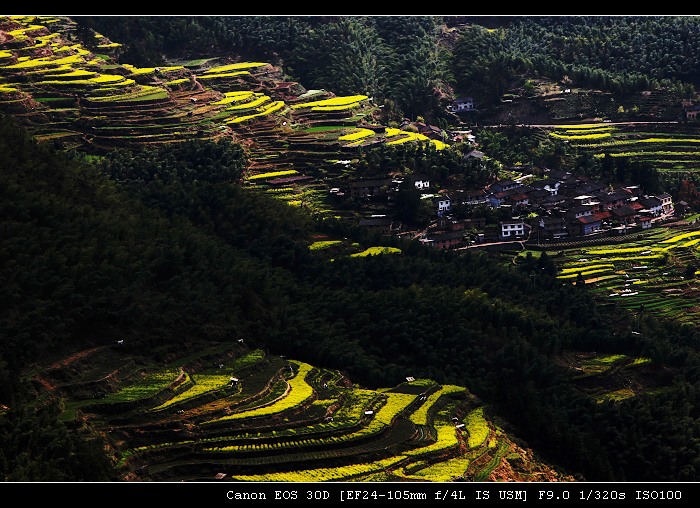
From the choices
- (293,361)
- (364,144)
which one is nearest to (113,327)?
(293,361)

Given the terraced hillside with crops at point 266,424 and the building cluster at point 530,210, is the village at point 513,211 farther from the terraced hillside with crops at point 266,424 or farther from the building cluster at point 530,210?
the terraced hillside with crops at point 266,424

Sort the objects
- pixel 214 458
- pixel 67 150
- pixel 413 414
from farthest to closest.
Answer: pixel 67 150 → pixel 413 414 → pixel 214 458

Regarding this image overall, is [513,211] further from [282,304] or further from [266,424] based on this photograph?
[266,424]

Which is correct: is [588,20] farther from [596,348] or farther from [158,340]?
[158,340]

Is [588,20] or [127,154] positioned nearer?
[127,154]

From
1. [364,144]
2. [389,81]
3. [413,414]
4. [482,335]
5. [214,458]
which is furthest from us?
[389,81]

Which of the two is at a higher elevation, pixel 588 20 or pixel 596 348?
pixel 588 20

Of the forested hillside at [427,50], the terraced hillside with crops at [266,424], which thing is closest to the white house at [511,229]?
the forested hillside at [427,50]

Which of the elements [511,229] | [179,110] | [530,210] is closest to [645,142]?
[530,210]
